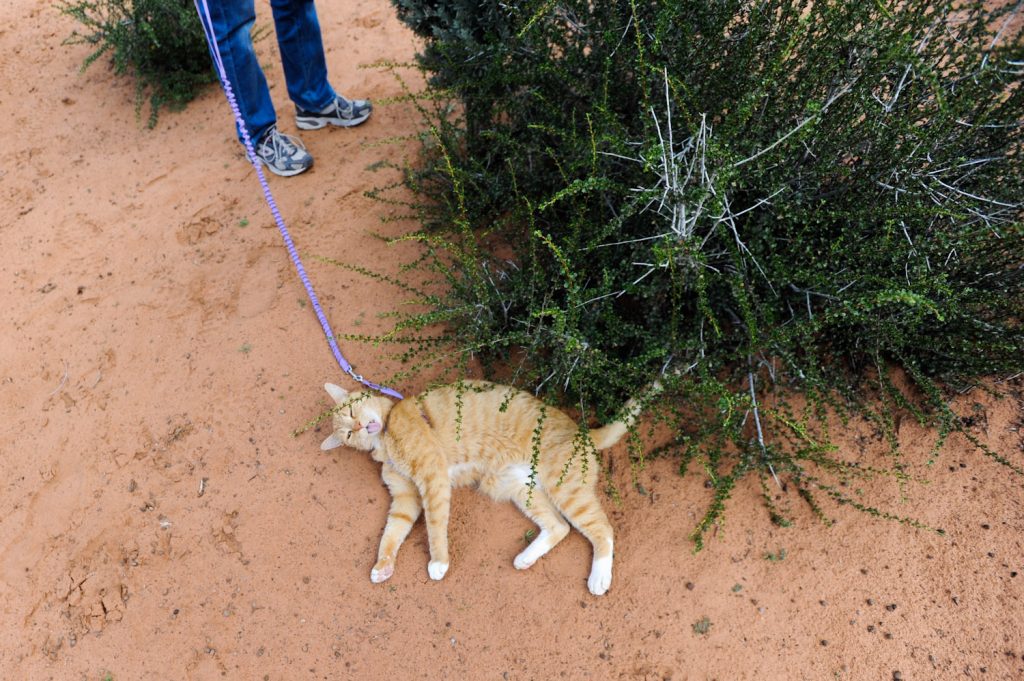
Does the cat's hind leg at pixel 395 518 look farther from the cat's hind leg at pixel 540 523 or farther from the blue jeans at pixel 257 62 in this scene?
the blue jeans at pixel 257 62

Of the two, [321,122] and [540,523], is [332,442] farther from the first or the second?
[321,122]

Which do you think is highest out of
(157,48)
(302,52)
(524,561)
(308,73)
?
(302,52)

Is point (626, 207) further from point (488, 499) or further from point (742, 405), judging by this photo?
point (488, 499)

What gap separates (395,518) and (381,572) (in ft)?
0.74

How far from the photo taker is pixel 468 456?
8.66 feet

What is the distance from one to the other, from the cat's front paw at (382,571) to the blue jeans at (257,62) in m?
2.72

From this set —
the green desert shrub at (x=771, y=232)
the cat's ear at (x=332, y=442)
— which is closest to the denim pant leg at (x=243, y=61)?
the green desert shrub at (x=771, y=232)

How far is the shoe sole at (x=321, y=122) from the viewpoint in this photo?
4.12 metres

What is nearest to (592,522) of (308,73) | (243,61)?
(243,61)

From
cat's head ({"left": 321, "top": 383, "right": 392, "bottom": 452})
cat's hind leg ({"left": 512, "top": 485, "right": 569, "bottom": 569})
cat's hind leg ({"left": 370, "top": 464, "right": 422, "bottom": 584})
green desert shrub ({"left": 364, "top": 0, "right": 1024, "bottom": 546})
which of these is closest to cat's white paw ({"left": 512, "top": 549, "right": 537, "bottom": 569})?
cat's hind leg ({"left": 512, "top": 485, "right": 569, "bottom": 569})

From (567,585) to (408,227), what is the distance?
83.5 inches

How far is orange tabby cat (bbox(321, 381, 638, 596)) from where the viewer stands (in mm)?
2377

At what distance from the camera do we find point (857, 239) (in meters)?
2.19

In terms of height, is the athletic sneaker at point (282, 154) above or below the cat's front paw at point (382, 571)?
above
